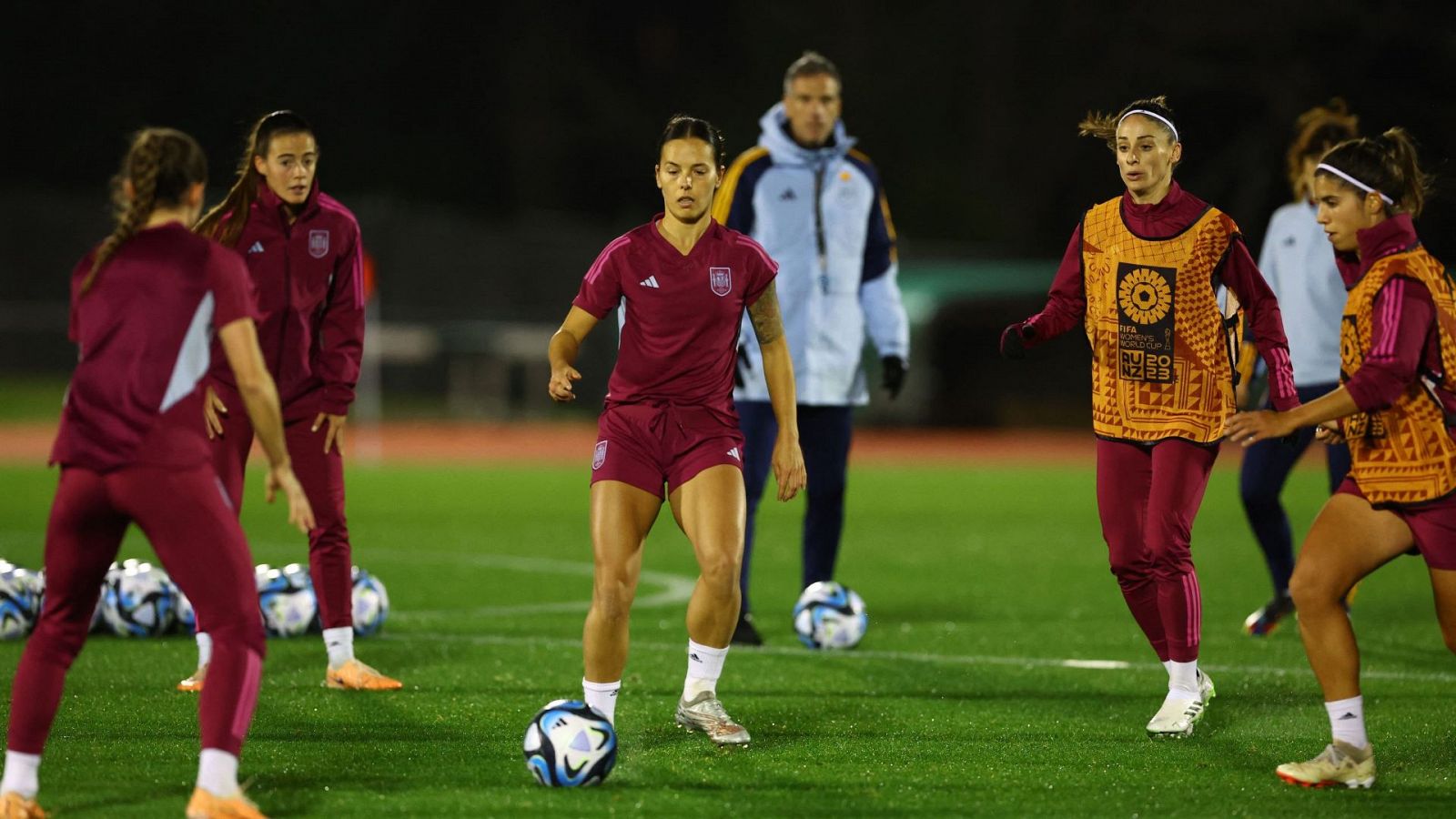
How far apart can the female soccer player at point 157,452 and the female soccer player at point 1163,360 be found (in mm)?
3134

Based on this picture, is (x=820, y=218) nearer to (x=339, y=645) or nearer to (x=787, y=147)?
(x=787, y=147)

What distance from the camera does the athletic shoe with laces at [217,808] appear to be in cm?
490

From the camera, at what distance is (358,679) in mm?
7516

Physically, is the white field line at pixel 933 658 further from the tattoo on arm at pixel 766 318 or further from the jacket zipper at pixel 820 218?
the tattoo on arm at pixel 766 318

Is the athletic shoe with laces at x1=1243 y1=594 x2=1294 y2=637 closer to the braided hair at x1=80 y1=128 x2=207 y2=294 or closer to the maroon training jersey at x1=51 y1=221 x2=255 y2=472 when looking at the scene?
the maroon training jersey at x1=51 y1=221 x2=255 y2=472

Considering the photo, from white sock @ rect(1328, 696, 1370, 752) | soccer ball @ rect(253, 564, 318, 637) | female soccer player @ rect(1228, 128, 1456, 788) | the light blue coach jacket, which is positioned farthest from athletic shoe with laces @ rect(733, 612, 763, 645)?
white sock @ rect(1328, 696, 1370, 752)

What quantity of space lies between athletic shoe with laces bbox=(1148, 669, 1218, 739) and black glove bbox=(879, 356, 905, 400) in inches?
112

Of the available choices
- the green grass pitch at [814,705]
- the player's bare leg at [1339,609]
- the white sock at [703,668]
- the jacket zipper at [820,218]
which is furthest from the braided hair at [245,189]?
the player's bare leg at [1339,609]

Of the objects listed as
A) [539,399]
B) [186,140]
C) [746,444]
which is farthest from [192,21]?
[186,140]

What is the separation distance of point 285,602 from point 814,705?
3.01 meters

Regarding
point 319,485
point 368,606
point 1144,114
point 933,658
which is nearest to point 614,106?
point 368,606

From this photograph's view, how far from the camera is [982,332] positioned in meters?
31.3

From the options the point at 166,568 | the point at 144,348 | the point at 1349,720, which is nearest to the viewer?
the point at 144,348

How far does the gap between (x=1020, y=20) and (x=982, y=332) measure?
13.0 m
